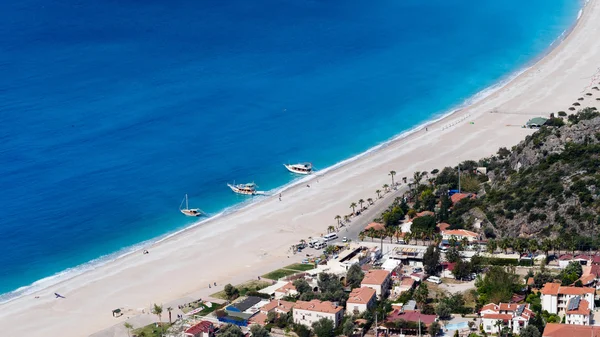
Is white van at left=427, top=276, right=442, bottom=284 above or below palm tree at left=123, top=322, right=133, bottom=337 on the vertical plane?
above

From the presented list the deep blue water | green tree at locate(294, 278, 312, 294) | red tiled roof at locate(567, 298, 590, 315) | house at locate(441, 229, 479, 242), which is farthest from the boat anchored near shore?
red tiled roof at locate(567, 298, 590, 315)

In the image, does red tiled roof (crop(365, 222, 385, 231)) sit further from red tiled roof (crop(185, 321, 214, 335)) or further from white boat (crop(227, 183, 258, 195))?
red tiled roof (crop(185, 321, 214, 335))

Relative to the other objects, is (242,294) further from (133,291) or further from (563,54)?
(563,54)

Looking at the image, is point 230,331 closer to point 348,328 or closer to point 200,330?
point 200,330

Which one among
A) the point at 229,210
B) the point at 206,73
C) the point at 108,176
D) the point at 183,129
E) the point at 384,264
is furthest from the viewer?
the point at 206,73

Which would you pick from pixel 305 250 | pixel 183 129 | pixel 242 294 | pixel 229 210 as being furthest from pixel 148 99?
pixel 242 294

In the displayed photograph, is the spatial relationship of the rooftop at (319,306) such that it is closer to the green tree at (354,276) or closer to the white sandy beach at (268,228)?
the green tree at (354,276)
